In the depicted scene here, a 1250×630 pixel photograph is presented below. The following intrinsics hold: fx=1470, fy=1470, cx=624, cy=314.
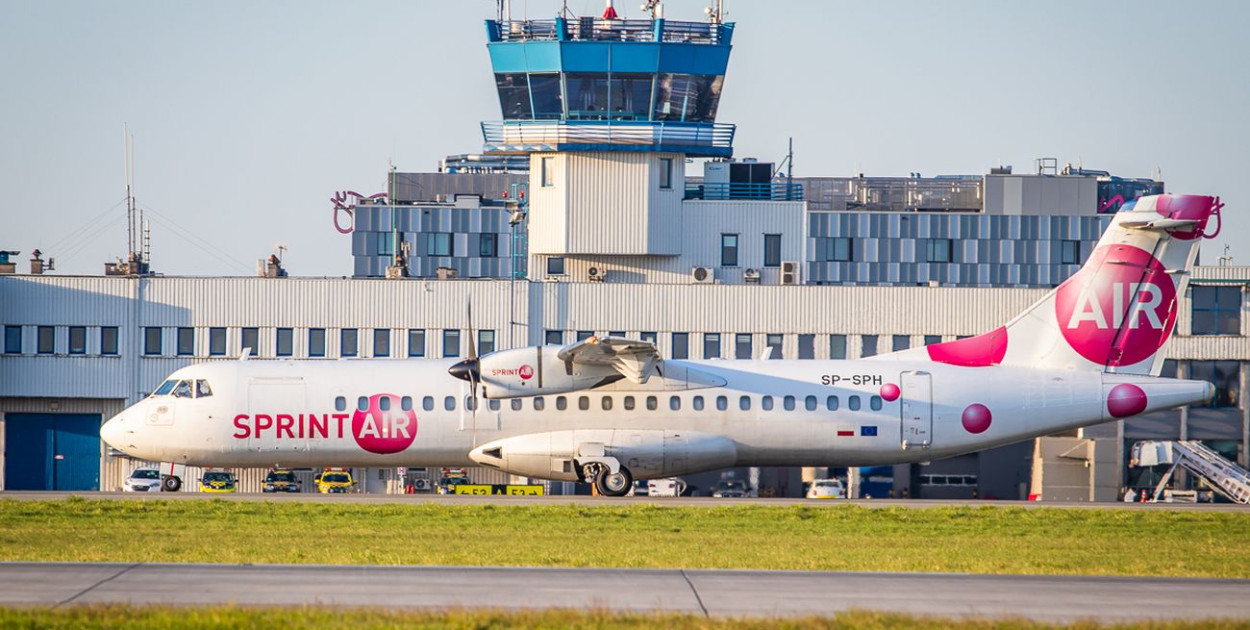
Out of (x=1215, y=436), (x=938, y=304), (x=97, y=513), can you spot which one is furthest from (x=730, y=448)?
(x=1215, y=436)

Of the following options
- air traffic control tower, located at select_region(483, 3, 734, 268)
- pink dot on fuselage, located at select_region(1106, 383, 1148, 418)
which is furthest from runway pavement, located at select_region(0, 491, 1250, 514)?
air traffic control tower, located at select_region(483, 3, 734, 268)

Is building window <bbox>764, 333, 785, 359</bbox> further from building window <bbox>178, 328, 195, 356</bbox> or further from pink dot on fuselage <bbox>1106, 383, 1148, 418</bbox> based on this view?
building window <bbox>178, 328, 195, 356</bbox>

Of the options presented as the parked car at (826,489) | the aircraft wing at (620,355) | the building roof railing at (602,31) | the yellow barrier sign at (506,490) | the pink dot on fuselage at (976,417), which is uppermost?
the building roof railing at (602,31)

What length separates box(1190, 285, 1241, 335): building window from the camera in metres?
49.5

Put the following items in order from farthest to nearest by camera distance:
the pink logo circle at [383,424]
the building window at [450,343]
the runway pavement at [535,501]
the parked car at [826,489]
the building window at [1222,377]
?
the building window at [450,343]
the building window at [1222,377]
the parked car at [826,489]
the pink logo circle at [383,424]
the runway pavement at [535,501]

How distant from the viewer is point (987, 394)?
34156mm

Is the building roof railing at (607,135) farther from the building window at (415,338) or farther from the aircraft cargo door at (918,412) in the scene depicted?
the aircraft cargo door at (918,412)

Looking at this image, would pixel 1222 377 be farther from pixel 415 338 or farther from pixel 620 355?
pixel 415 338

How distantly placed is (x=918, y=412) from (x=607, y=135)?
71.6 ft

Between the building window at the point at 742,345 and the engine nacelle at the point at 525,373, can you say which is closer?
the engine nacelle at the point at 525,373

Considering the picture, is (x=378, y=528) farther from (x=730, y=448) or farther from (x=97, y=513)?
(x=730, y=448)

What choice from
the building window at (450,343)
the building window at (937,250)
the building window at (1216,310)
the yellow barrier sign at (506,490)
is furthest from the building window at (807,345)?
the building window at (937,250)

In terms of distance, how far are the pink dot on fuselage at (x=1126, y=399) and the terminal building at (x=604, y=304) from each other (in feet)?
49.3

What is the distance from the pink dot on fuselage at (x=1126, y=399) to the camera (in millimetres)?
33688
